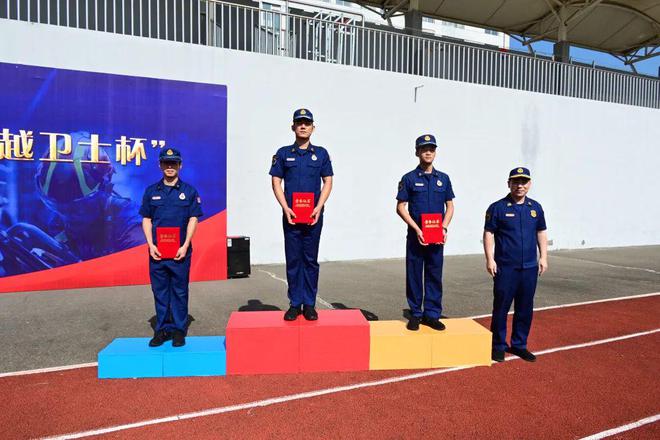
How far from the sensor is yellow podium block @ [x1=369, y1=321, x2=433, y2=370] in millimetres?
4004

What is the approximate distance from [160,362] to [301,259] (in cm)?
151

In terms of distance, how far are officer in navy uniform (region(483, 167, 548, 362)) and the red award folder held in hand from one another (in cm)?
175

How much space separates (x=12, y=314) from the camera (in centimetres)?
563

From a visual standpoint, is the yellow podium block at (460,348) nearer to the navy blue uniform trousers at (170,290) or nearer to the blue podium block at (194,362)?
the blue podium block at (194,362)

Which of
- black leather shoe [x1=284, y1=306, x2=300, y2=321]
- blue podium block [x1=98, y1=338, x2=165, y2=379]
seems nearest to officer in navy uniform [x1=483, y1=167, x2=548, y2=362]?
black leather shoe [x1=284, y1=306, x2=300, y2=321]

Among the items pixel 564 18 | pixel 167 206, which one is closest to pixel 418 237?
pixel 167 206

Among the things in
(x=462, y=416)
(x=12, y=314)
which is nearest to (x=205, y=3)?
(x=12, y=314)

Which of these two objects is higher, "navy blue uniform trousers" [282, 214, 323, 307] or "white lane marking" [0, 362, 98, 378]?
"navy blue uniform trousers" [282, 214, 323, 307]

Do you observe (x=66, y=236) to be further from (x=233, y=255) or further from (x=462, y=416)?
(x=462, y=416)

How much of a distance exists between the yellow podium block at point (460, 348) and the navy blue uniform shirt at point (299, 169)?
175cm

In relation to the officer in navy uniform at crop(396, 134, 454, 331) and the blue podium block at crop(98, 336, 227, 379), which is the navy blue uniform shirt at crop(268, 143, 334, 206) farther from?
the blue podium block at crop(98, 336, 227, 379)

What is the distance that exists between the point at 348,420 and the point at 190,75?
24.4 feet

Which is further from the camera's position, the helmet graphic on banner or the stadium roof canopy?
the stadium roof canopy

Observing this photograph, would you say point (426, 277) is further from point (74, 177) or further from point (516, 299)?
point (74, 177)
